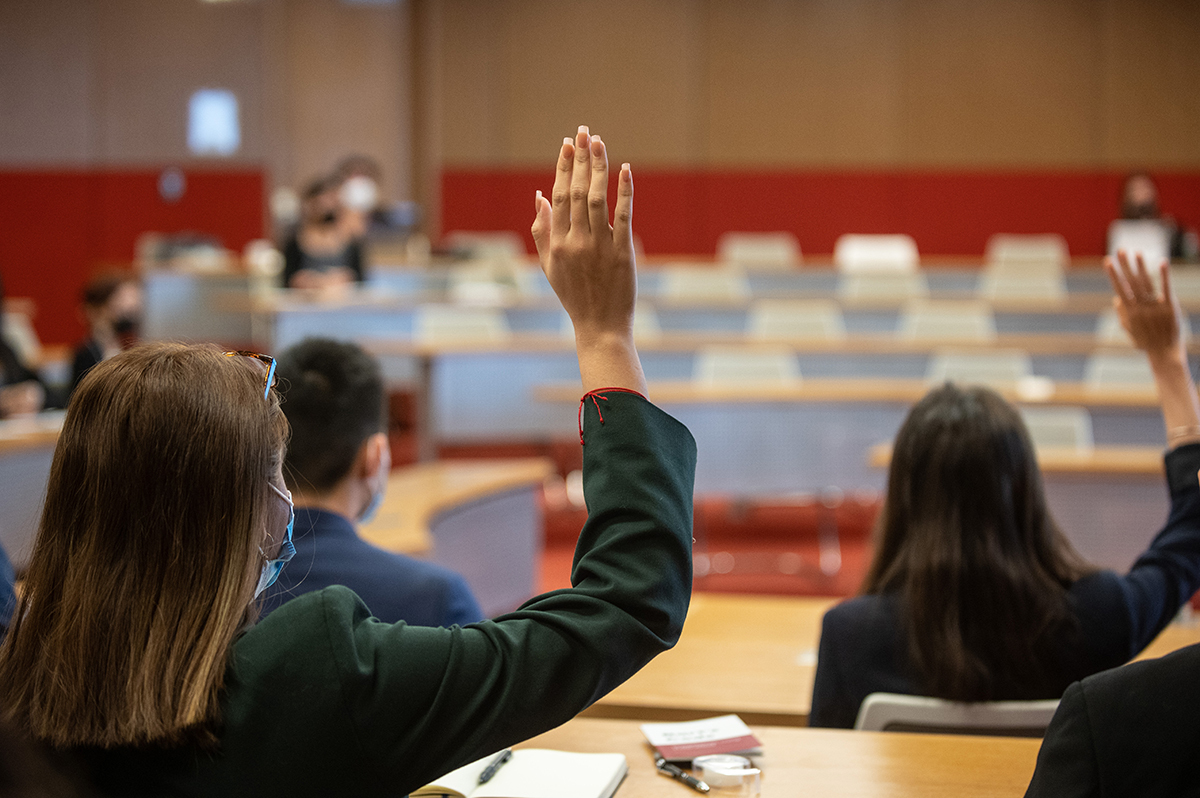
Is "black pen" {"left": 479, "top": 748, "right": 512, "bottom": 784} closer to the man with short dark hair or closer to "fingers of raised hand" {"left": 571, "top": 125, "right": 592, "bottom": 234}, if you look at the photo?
the man with short dark hair

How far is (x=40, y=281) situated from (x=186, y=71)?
2.58 metres

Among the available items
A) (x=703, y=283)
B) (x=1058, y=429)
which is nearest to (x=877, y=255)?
(x=703, y=283)

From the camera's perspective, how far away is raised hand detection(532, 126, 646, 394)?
99 cm

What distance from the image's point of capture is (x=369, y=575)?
→ 1.72 m

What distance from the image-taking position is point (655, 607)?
0.95 meters

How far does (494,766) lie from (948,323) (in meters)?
5.32

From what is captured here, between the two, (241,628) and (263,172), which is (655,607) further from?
(263,172)

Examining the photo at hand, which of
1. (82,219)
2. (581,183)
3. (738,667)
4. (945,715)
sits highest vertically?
(82,219)

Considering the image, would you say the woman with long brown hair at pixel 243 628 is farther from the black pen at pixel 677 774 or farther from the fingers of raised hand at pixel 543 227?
the black pen at pixel 677 774

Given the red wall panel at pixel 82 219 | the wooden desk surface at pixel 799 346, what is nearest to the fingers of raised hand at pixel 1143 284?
the wooden desk surface at pixel 799 346

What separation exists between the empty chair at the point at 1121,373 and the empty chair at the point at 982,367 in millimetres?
338

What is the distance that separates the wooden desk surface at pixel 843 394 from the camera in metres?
4.29

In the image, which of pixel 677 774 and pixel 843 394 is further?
pixel 843 394

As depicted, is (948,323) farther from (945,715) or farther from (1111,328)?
(945,715)
